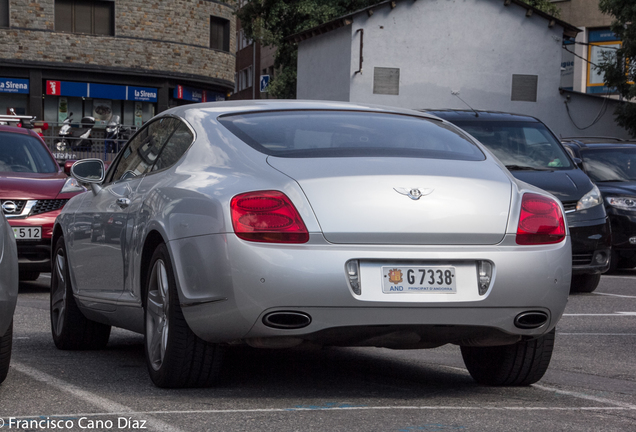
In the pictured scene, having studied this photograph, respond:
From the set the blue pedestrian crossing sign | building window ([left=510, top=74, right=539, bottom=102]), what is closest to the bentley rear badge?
building window ([left=510, top=74, right=539, bottom=102])

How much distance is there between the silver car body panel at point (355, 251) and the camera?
4832mm

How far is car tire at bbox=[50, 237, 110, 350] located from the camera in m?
7.11

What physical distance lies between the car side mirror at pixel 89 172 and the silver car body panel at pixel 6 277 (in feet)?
5.51

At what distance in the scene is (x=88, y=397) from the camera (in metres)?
5.15

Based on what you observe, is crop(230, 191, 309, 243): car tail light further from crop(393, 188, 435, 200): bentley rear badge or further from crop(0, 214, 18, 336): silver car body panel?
crop(0, 214, 18, 336): silver car body panel

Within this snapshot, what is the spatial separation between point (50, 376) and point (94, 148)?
26588 mm

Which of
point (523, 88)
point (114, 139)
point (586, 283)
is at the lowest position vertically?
point (586, 283)

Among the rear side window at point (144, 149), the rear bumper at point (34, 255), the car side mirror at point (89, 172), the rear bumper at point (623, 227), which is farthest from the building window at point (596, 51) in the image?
the rear side window at point (144, 149)

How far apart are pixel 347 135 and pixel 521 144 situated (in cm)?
703

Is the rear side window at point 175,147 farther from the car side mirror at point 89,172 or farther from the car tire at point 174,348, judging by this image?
the car side mirror at point 89,172

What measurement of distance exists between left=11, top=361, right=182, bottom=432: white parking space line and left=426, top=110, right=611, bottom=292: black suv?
6.27m

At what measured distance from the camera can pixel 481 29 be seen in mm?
36844

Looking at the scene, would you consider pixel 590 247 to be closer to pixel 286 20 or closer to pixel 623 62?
pixel 623 62

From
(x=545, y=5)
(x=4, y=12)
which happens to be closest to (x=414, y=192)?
(x=545, y=5)
